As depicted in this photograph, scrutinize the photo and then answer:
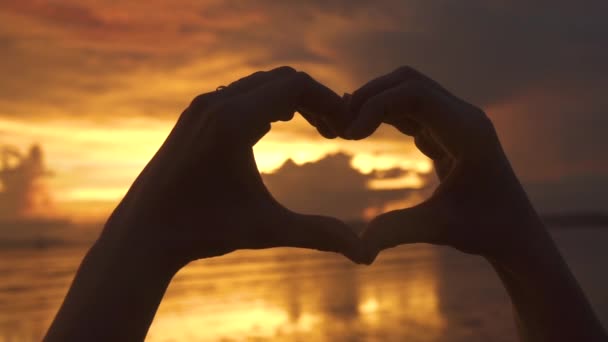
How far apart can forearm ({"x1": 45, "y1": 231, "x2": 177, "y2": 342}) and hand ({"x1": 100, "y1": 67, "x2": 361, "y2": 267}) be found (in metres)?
0.05

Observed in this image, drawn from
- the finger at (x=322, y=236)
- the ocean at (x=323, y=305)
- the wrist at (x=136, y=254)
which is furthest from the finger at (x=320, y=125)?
the ocean at (x=323, y=305)

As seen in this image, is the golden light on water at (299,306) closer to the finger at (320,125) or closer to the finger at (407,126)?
the finger at (407,126)

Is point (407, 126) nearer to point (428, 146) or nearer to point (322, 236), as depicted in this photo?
point (428, 146)

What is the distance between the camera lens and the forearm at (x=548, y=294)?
2682 millimetres

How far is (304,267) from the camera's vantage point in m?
36.7

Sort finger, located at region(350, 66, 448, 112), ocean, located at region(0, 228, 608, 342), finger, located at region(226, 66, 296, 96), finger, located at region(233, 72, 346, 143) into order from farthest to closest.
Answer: ocean, located at region(0, 228, 608, 342), finger, located at region(350, 66, 448, 112), finger, located at region(226, 66, 296, 96), finger, located at region(233, 72, 346, 143)

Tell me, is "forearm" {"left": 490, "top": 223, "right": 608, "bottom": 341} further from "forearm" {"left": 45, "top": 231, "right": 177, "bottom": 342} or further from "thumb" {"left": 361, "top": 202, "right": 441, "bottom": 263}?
"forearm" {"left": 45, "top": 231, "right": 177, "bottom": 342}

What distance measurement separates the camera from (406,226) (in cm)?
257

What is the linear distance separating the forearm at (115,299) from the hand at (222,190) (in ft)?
0.17

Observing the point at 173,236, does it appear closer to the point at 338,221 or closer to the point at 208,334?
the point at 338,221

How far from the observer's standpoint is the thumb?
251cm

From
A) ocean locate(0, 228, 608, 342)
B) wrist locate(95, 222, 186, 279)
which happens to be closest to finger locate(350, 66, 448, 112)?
wrist locate(95, 222, 186, 279)

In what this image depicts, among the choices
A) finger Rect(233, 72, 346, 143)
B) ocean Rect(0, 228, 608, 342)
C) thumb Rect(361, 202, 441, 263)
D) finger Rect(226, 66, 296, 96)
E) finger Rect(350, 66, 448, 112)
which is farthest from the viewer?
ocean Rect(0, 228, 608, 342)

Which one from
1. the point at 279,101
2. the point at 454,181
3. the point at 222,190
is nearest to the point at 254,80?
the point at 279,101
